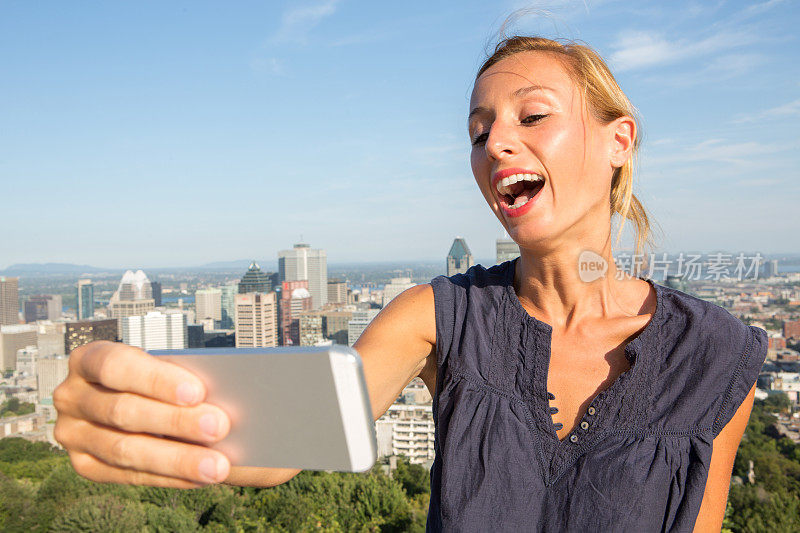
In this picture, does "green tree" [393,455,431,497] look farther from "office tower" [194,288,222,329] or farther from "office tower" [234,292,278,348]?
"office tower" [194,288,222,329]

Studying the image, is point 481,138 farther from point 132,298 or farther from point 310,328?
point 132,298

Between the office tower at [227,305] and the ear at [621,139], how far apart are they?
51537 mm

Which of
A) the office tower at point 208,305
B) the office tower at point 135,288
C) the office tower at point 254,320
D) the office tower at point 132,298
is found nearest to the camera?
the office tower at point 254,320

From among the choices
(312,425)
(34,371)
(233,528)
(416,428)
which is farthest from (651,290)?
(34,371)

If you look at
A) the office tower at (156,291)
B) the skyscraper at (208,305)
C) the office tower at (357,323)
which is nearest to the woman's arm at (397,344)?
the office tower at (357,323)

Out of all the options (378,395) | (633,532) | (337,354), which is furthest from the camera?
(378,395)

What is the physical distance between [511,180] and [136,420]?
72 cm

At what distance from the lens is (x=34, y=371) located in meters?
42.8

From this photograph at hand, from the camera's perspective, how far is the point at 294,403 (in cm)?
43

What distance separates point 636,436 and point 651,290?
0.35 m

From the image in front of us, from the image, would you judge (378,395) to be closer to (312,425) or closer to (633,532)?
(633,532)

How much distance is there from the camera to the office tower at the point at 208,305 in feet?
173

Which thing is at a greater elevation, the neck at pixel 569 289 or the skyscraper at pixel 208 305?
the neck at pixel 569 289

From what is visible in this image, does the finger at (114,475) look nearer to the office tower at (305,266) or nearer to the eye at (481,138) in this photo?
the eye at (481,138)
